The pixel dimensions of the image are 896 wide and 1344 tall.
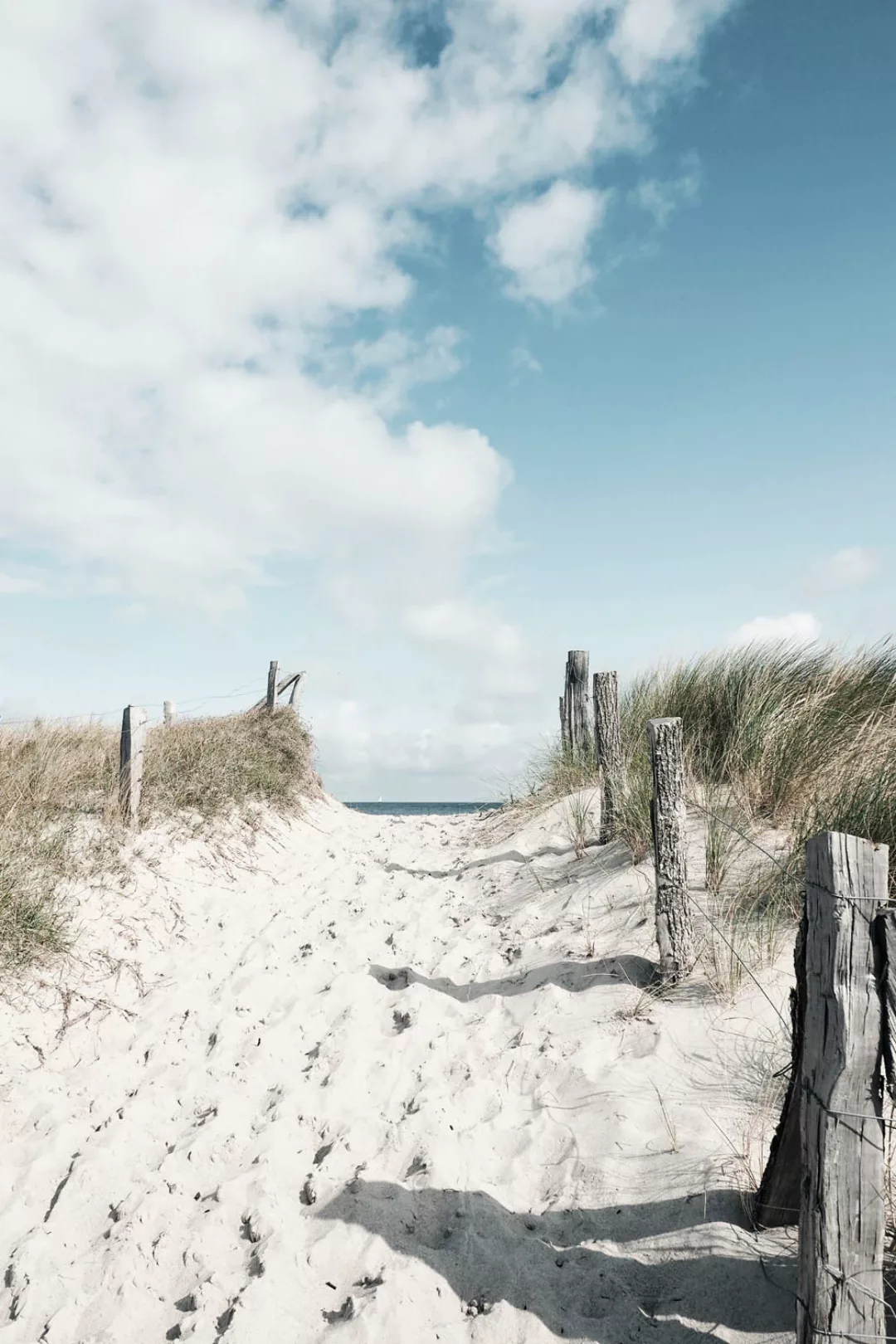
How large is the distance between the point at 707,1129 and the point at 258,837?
6503 mm

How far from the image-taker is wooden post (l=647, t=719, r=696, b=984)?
4.73m

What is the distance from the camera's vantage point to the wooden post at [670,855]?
15.5ft

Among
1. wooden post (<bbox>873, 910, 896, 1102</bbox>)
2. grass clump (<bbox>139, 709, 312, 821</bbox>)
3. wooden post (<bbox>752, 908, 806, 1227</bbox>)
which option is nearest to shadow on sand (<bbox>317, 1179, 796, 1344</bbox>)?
wooden post (<bbox>752, 908, 806, 1227</bbox>)

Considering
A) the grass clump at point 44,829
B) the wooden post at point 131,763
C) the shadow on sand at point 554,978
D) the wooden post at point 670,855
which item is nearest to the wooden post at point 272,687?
the grass clump at point 44,829

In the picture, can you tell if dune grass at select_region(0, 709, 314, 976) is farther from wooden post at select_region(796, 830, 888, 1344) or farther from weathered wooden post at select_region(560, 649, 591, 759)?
wooden post at select_region(796, 830, 888, 1344)

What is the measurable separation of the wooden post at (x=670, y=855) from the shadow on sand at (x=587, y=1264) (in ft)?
5.57

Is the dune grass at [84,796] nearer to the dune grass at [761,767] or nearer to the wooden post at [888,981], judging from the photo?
the dune grass at [761,767]

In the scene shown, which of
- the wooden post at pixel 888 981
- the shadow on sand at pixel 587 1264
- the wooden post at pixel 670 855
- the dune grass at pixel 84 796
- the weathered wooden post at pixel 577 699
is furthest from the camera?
the weathered wooden post at pixel 577 699

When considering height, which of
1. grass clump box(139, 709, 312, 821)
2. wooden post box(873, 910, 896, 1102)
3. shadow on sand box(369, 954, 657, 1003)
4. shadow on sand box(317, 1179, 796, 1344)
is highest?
grass clump box(139, 709, 312, 821)

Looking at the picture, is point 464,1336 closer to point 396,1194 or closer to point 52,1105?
point 396,1194

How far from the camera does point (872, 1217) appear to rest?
7.39ft

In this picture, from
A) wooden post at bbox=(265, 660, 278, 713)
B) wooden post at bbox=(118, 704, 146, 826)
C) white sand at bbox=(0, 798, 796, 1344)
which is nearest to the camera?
white sand at bbox=(0, 798, 796, 1344)

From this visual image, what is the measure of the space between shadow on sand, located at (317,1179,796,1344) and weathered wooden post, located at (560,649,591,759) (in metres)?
7.38

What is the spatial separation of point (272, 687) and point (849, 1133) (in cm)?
1338
